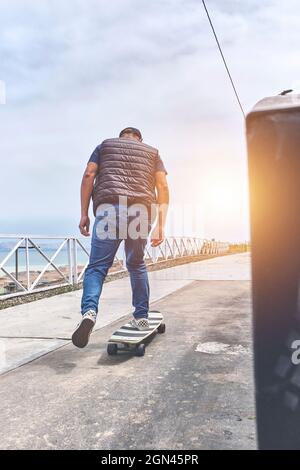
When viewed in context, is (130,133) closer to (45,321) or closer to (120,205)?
(120,205)

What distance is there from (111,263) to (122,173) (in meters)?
0.65

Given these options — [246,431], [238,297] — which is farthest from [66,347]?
[238,297]

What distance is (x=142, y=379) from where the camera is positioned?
2.16 meters

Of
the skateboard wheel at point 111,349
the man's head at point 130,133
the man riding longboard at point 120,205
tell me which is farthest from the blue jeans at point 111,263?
the man's head at point 130,133

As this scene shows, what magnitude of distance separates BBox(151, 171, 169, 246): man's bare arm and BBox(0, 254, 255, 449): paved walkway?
81cm

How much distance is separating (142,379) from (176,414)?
483 millimetres

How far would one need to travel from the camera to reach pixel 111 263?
2830 mm

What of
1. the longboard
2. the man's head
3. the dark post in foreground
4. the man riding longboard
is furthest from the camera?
the man's head

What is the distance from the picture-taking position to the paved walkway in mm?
1516

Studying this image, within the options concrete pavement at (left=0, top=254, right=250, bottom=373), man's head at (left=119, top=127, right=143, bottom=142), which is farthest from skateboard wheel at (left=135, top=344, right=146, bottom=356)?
man's head at (left=119, top=127, right=143, bottom=142)

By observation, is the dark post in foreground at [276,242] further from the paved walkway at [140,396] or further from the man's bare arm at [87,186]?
the man's bare arm at [87,186]

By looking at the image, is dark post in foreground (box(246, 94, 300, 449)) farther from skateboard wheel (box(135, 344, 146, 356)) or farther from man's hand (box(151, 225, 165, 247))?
man's hand (box(151, 225, 165, 247))

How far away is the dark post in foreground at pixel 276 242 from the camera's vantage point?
90 cm
